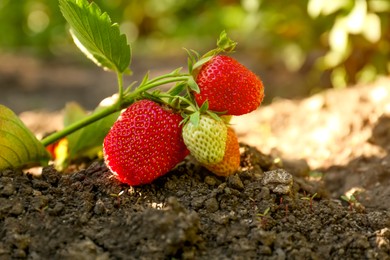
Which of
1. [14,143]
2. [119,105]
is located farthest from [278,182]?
[14,143]

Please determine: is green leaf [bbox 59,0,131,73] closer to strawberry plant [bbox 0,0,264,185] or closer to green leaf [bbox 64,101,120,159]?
strawberry plant [bbox 0,0,264,185]

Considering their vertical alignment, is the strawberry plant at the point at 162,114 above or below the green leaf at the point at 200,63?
below

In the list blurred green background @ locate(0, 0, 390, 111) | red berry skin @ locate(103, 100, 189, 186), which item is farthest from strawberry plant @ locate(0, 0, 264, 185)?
blurred green background @ locate(0, 0, 390, 111)

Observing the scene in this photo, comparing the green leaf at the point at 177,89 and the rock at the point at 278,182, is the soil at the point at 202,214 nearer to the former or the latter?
the rock at the point at 278,182

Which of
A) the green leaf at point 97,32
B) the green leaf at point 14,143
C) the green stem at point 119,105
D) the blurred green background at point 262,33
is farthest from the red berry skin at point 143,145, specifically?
the blurred green background at point 262,33

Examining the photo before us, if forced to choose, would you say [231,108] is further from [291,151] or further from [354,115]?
[354,115]

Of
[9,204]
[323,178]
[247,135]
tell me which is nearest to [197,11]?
[247,135]
